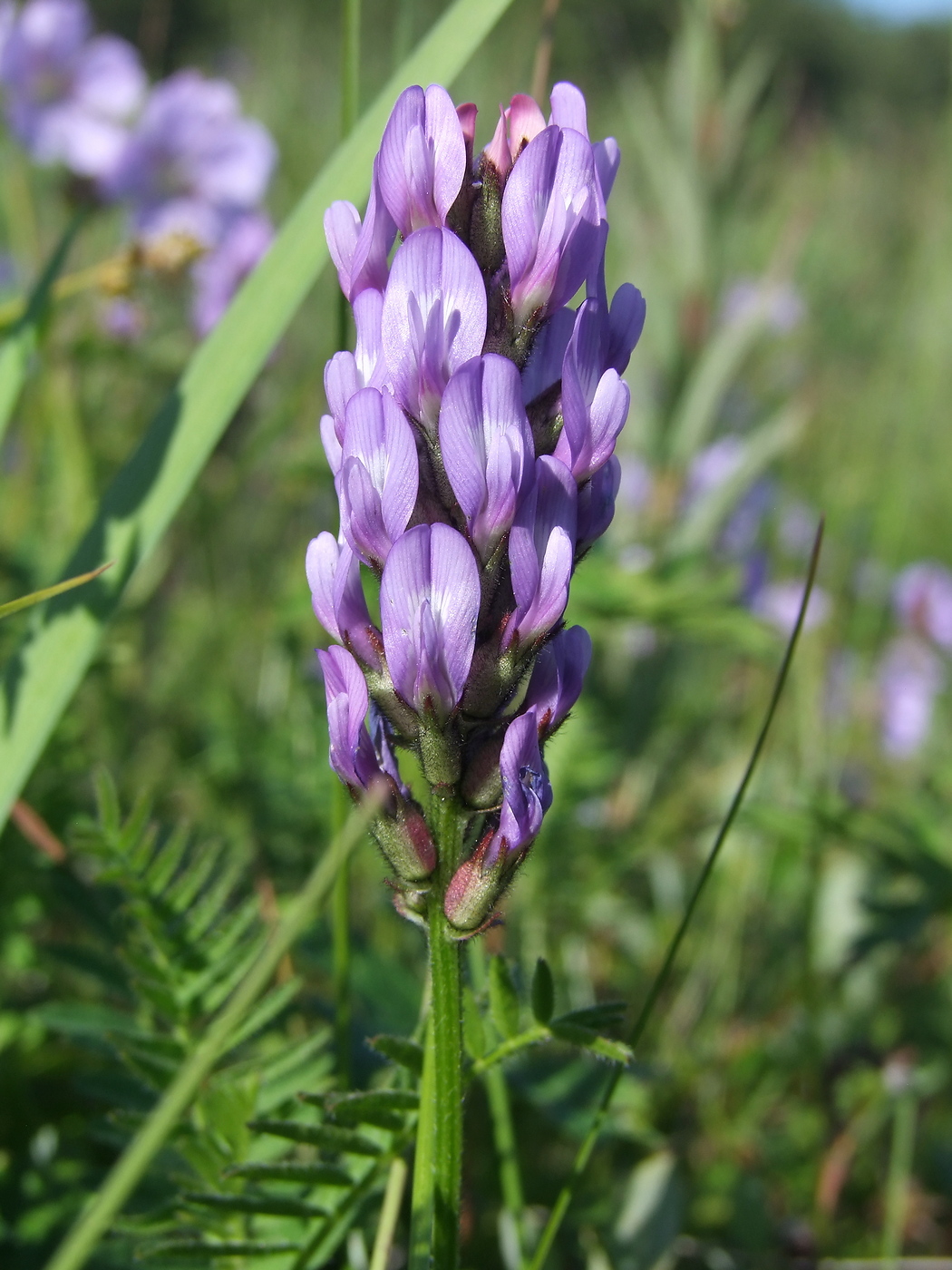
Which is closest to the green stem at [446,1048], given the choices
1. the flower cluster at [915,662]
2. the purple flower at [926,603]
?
the flower cluster at [915,662]

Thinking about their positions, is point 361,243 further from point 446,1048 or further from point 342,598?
point 446,1048

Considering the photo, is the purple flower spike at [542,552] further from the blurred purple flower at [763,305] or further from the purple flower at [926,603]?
the purple flower at [926,603]

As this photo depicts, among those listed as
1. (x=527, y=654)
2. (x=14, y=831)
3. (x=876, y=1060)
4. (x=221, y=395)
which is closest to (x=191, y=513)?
(x=14, y=831)

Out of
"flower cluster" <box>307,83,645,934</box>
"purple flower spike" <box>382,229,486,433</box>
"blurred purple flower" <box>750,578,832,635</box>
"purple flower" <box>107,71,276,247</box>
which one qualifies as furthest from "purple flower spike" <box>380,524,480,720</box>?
"blurred purple flower" <box>750,578,832,635</box>

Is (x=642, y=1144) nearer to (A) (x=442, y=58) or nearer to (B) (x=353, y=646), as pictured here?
(B) (x=353, y=646)

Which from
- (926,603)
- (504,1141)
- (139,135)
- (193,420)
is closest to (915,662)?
(926,603)

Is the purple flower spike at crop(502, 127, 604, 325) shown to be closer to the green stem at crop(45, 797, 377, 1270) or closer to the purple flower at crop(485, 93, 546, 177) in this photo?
the purple flower at crop(485, 93, 546, 177)
